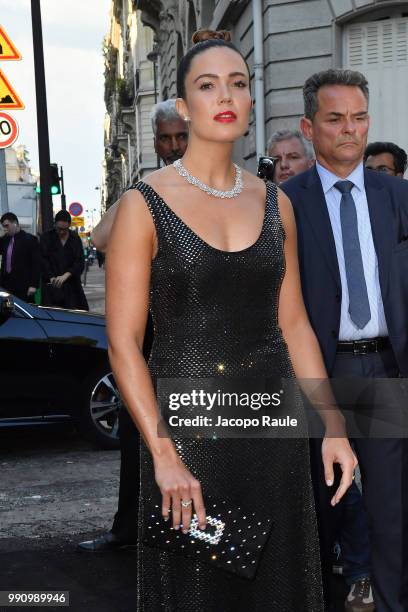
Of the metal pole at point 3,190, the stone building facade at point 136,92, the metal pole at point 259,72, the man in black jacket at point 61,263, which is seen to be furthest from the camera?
the stone building facade at point 136,92

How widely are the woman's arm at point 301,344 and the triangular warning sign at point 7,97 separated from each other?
8.45m

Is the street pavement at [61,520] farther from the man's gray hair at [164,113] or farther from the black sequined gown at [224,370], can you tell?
the man's gray hair at [164,113]

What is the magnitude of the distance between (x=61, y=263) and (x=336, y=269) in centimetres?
932

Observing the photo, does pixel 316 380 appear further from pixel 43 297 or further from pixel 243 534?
pixel 43 297

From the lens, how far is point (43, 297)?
40.9ft

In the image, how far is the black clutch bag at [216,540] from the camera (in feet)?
6.96

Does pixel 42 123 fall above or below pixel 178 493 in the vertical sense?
above

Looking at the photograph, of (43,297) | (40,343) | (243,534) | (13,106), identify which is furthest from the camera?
(43,297)

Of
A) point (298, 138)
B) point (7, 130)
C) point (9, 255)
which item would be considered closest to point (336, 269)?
point (298, 138)

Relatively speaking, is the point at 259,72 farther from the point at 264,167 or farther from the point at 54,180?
the point at 264,167

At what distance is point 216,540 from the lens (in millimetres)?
2129

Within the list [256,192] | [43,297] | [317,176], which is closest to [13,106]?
[43,297]

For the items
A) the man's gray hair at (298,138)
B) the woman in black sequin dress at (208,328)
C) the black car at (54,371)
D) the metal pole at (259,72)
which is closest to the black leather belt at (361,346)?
the woman in black sequin dress at (208,328)

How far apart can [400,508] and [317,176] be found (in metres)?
1.22
